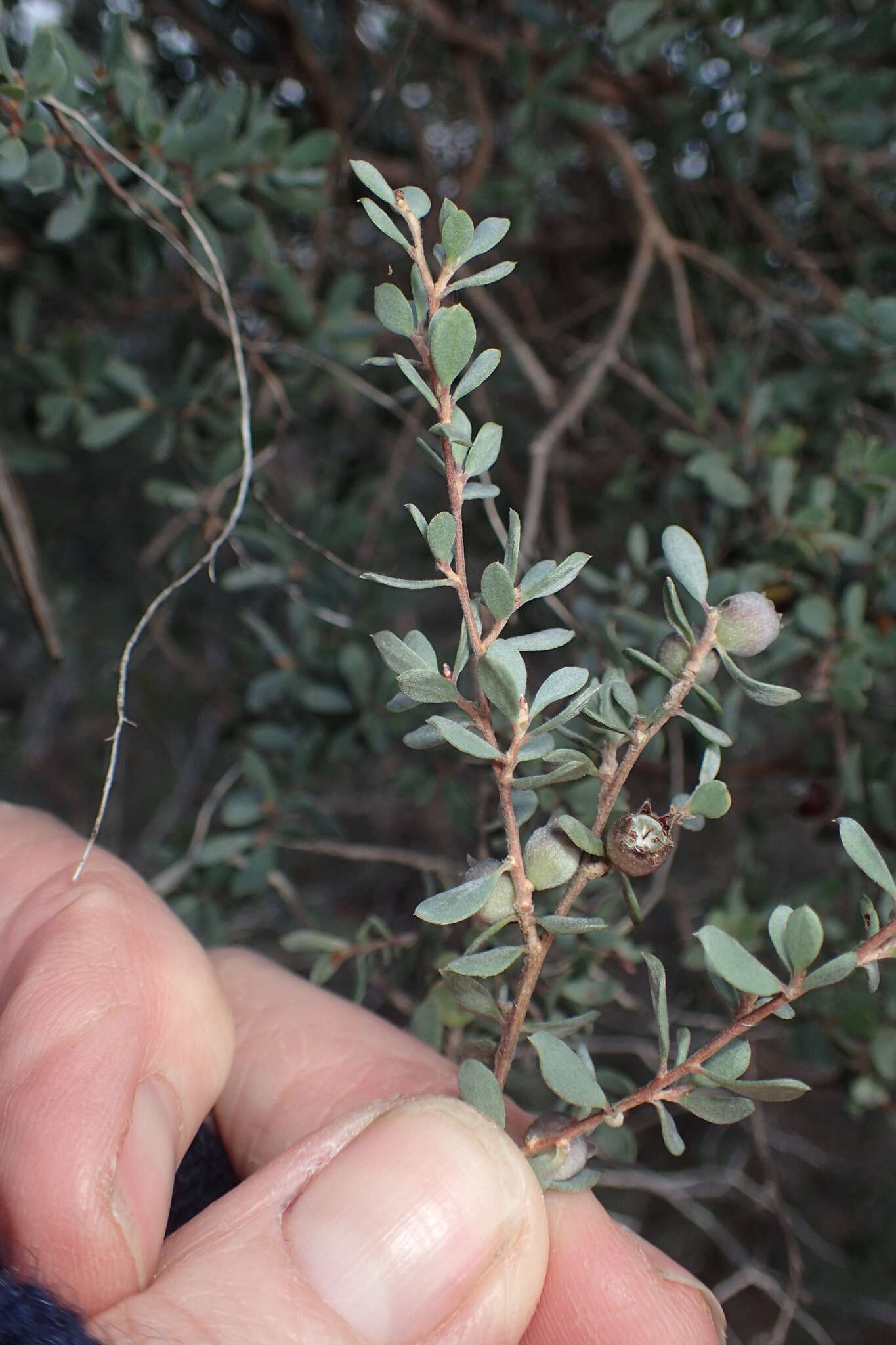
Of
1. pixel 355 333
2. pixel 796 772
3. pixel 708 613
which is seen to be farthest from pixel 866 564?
pixel 355 333

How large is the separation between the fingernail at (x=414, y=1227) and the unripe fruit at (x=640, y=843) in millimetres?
247

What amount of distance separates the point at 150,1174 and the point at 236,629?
1111 millimetres

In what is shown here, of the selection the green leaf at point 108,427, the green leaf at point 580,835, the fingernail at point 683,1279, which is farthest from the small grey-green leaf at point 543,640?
the green leaf at point 108,427

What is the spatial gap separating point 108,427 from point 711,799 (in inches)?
35.4

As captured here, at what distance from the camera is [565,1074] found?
62 centimetres

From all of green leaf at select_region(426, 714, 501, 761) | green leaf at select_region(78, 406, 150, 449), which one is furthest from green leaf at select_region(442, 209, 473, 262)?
green leaf at select_region(78, 406, 150, 449)

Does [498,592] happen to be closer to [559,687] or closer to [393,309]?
[559,687]

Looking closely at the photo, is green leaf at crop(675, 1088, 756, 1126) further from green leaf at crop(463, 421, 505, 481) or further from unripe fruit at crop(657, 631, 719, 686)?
green leaf at crop(463, 421, 505, 481)

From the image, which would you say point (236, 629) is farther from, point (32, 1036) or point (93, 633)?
point (32, 1036)

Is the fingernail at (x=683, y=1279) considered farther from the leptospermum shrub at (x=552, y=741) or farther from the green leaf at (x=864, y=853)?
the green leaf at (x=864, y=853)

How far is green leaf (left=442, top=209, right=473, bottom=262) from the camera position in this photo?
1.93ft

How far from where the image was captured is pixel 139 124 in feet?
3.15

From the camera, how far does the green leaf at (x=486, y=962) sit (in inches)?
24.2

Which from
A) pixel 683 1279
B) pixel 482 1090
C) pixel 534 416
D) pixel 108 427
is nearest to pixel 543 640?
pixel 482 1090
